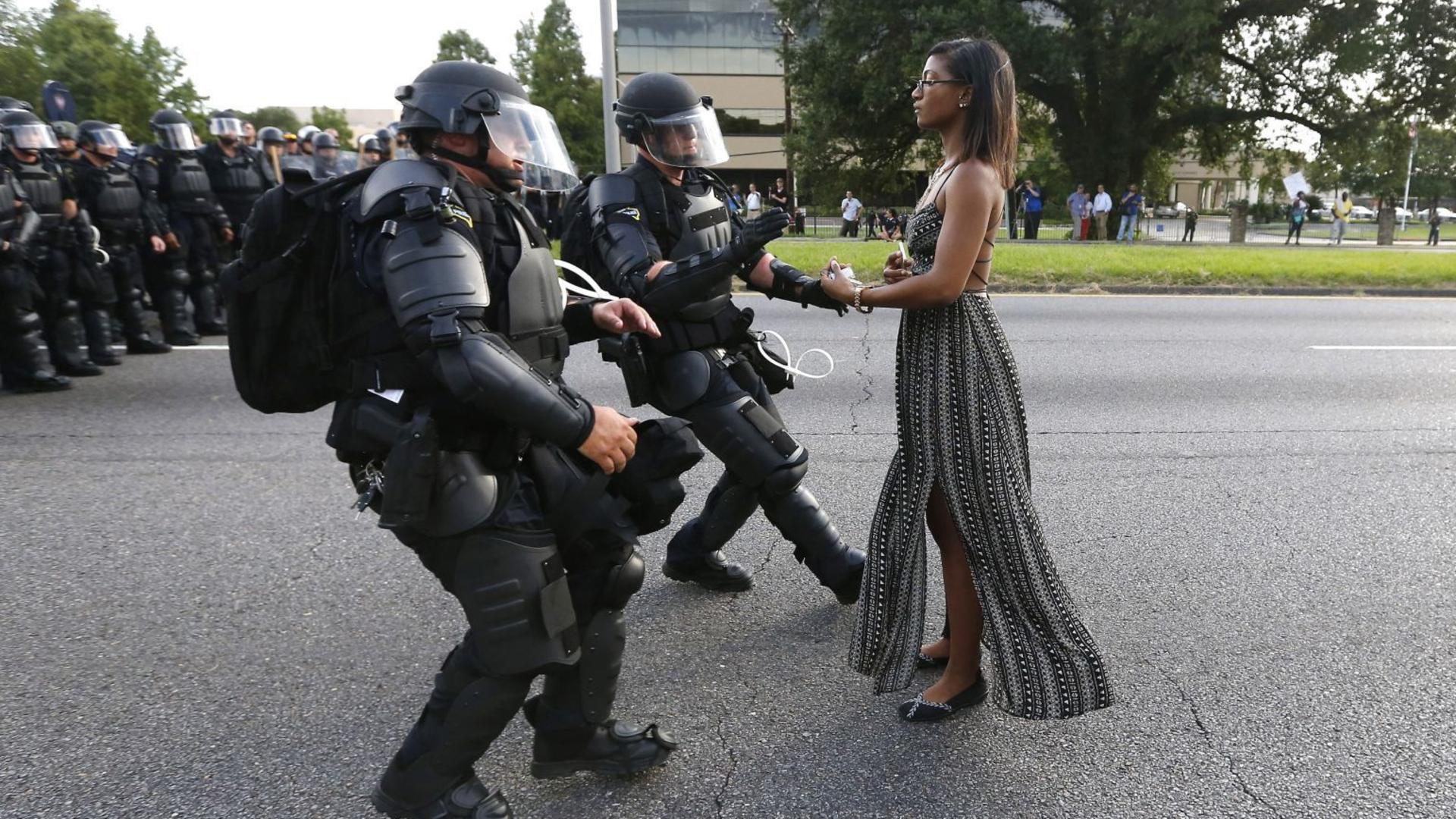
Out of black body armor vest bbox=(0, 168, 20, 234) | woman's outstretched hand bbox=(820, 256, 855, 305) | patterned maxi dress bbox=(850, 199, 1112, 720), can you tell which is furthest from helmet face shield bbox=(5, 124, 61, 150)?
patterned maxi dress bbox=(850, 199, 1112, 720)

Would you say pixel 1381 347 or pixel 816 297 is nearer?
pixel 816 297

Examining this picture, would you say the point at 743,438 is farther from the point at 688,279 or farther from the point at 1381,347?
the point at 1381,347

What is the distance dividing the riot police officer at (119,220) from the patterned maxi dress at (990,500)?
782 centimetres

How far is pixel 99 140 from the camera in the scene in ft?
27.8

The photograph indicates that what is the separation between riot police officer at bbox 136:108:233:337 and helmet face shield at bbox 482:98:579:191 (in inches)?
320

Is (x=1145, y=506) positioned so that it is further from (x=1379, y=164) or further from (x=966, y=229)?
(x=1379, y=164)

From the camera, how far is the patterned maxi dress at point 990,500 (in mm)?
2566

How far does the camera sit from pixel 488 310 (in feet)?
7.21

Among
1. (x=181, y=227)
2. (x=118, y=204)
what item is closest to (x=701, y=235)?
(x=118, y=204)

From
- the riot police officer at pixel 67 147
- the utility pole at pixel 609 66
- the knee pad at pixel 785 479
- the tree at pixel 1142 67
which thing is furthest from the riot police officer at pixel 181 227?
the tree at pixel 1142 67

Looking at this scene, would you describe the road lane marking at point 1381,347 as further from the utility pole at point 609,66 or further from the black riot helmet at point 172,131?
the black riot helmet at point 172,131

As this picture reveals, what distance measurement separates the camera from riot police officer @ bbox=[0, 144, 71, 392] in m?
6.75

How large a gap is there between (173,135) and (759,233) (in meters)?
9.04

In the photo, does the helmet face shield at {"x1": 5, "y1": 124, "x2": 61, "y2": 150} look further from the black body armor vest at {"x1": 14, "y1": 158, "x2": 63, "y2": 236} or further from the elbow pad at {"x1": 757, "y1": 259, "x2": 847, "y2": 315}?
the elbow pad at {"x1": 757, "y1": 259, "x2": 847, "y2": 315}
